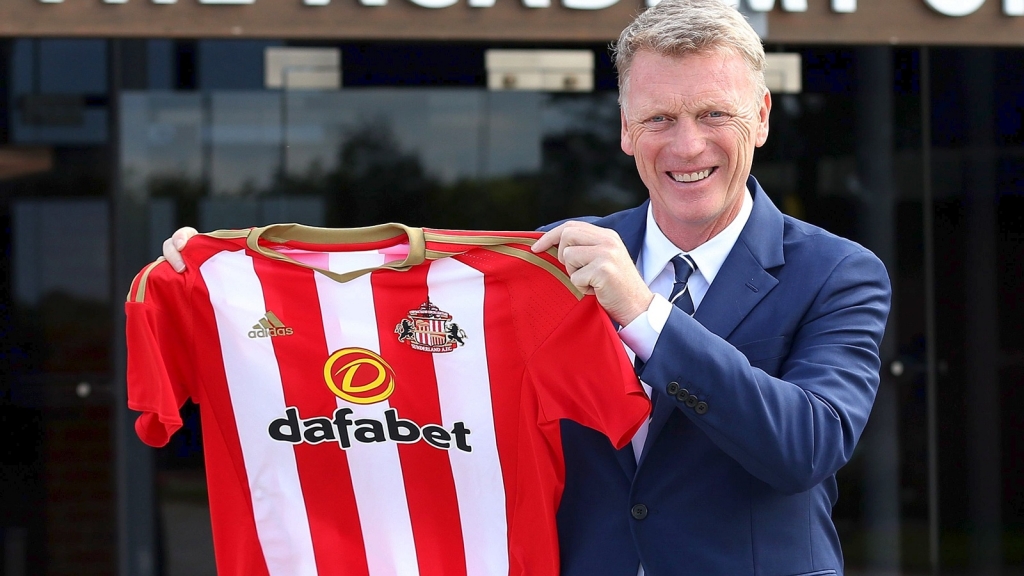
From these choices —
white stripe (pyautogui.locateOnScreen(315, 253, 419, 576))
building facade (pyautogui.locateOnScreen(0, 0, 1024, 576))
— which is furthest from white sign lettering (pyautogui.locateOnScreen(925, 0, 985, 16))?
white stripe (pyautogui.locateOnScreen(315, 253, 419, 576))

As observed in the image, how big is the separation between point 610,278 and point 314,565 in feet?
3.45

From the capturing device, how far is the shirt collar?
2.12m

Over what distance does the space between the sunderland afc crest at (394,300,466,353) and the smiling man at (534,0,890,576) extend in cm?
36

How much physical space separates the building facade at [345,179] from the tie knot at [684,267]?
3241 millimetres

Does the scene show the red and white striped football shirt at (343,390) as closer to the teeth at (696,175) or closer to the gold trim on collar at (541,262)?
the gold trim on collar at (541,262)

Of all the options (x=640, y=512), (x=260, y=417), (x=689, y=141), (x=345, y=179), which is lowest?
(x=640, y=512)

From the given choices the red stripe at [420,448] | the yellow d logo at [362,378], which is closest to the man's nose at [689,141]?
the red stripe at [420,448]

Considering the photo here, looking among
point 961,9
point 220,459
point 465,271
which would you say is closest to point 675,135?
point 465,271

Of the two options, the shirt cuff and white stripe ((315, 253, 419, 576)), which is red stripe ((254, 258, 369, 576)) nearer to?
white stripe ((315, 253, 419, 576))

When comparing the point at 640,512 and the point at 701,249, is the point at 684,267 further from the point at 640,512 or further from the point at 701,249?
the point at 640,512

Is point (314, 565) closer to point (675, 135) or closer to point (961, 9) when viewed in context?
point (675, 135)

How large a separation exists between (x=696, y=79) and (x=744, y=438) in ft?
2.22

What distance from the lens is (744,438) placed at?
1770 millimetres

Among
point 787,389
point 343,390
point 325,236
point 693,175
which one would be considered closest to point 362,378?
point 343,390
